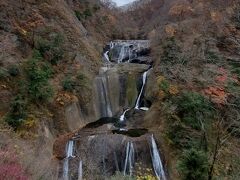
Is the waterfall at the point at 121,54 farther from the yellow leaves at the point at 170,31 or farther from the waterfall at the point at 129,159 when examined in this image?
the waterfall at the point at 129,159

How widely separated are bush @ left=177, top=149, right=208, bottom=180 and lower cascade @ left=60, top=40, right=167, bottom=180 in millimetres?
4552

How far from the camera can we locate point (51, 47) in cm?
1998

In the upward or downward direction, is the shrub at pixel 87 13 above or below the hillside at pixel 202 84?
above

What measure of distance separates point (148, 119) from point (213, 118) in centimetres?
435

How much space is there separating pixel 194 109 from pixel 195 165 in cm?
657

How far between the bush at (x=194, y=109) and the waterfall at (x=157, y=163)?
8.13 ft

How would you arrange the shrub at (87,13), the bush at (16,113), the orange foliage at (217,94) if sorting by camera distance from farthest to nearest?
the shrub at (87,13)
the orange foliage at (217,94)
the bush at (16,113)

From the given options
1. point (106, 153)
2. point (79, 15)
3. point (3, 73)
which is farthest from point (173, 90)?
point (79, 15)

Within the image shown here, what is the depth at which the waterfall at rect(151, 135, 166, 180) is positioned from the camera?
1567 cm

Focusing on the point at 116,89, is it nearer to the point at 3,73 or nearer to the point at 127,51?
the point at 127,51

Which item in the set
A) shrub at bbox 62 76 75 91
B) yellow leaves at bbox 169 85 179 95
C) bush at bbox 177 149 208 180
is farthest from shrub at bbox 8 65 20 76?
bush at bbox 177 149 208 180

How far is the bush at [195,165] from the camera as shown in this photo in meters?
11.1

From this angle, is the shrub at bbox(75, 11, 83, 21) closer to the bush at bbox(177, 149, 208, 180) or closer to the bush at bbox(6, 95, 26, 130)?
the bush at bbox(6, 95, 26, 130)

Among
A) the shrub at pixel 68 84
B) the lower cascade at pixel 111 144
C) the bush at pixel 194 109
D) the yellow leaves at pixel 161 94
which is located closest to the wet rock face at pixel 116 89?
the lower cascade at pixel 111 144
